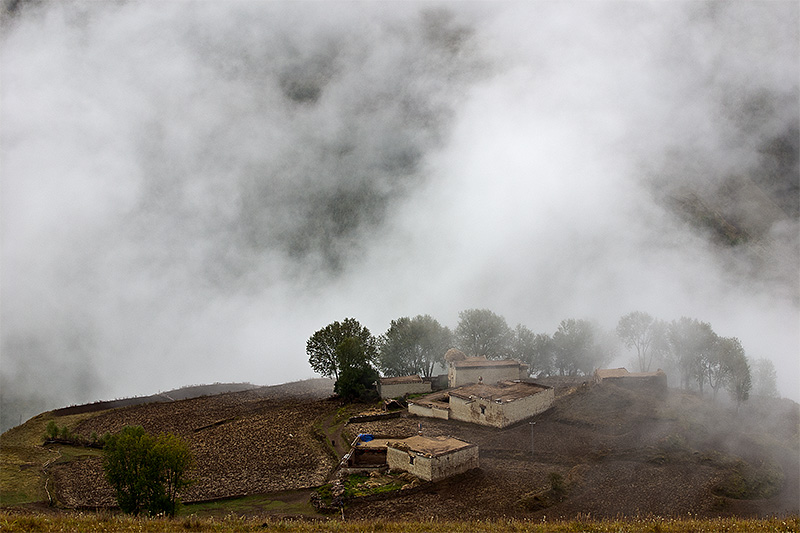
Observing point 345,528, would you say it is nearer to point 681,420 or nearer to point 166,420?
point 681,420

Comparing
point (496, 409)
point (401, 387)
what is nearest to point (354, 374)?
point (401, 387)

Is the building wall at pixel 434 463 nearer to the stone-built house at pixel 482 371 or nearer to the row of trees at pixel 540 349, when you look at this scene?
the stone-built house at pixel 482 371

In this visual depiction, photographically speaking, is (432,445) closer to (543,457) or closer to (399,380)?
(543,457)

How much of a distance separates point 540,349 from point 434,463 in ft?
144

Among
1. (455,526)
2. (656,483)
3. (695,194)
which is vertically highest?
(695,194)

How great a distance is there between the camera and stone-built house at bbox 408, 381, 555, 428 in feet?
148

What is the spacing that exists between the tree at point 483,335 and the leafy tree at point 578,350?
722 centimetres

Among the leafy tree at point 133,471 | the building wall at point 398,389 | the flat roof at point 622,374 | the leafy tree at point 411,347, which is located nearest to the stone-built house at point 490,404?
the building wall at point 398,389

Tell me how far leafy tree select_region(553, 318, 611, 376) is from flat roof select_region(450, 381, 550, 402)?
21480 millimetres

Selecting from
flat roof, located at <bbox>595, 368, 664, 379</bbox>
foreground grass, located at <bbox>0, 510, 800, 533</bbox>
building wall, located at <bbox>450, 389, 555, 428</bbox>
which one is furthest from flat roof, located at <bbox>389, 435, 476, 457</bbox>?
flat roof, located at <bbox>595, 368, 664, 379</bbox>

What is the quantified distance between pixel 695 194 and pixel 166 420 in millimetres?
128082

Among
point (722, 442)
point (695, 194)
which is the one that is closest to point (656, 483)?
point (722, 442)

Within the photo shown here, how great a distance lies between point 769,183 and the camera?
12975 centimetres

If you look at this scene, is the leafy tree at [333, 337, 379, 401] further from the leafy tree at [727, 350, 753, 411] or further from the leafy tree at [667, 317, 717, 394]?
the leafy tree at [727, 350, 753, 411]
